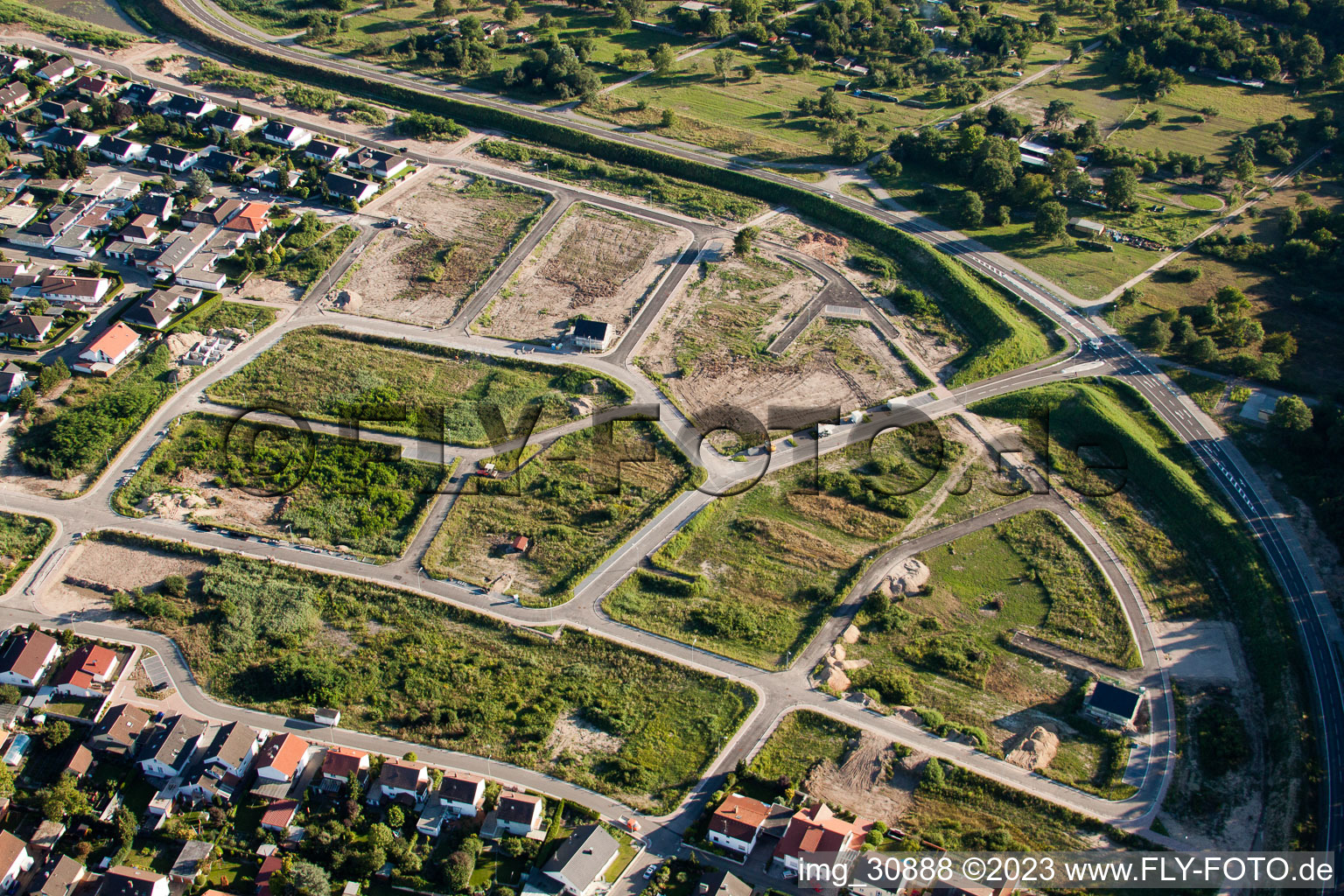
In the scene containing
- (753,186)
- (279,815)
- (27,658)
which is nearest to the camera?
(279,815)

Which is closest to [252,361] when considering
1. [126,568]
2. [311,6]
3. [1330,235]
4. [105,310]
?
[105,310]

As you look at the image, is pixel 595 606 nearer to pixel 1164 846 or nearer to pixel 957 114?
pixel 1164 846

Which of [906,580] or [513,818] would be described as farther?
[906,580]

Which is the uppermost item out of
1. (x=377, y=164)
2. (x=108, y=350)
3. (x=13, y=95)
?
(x=377, y=164)

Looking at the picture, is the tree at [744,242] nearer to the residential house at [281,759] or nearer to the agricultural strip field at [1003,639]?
the agricultural strip field at [1003,639]

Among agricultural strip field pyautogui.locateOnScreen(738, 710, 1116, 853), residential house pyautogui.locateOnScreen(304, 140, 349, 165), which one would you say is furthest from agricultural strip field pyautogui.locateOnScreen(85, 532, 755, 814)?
residential house pyautogui.locateOnScreen(304, 140, 349, 165)

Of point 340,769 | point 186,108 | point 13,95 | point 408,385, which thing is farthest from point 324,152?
point 340,769

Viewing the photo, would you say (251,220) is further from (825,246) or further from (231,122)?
(825,246)
